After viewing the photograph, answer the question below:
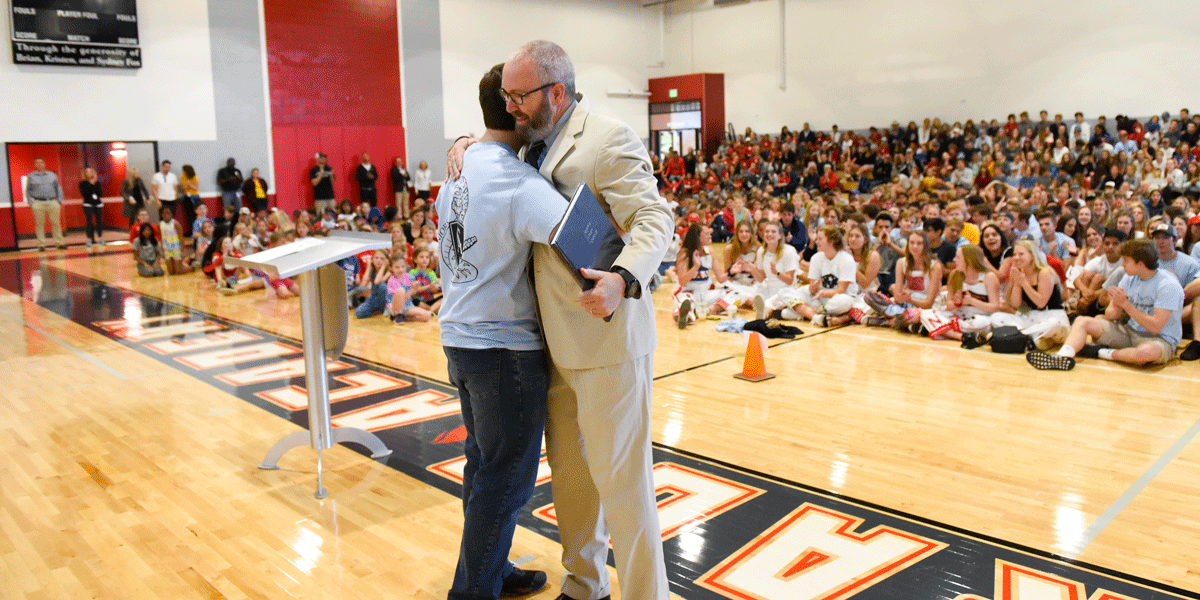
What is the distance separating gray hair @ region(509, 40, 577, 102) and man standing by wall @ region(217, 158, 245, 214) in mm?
18962

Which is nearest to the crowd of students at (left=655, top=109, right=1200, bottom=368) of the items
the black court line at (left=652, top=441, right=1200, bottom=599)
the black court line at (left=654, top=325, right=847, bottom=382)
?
the black court line at (left=654, top=325, right=847, bottom=382)

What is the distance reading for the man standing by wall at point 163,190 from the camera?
62.0ft

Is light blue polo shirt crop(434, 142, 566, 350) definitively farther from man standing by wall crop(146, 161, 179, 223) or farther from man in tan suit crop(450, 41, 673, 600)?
man standing by wall crop(146, 161, 179, 223)

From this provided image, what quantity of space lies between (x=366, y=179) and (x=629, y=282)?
20.5m

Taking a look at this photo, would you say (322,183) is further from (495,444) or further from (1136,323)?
(495,444)

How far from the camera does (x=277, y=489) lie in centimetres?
428

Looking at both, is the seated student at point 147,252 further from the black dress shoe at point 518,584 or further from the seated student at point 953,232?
the black dress shoe at point 518,584

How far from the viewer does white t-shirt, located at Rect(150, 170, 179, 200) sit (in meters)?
18.9

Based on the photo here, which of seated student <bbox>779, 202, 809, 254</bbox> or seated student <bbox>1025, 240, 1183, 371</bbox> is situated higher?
seated student <bbox>779, 202, 809, 254</bbox>

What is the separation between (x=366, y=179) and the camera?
71.5 ft

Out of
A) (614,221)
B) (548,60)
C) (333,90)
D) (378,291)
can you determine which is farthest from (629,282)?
(333,90)

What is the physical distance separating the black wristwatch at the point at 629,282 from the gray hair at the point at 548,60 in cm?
55

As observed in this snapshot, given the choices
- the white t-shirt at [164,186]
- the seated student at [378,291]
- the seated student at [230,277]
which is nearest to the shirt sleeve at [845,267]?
the seated student at [378,291]

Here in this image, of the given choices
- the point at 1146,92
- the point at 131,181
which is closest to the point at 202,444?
the point at 131,181
